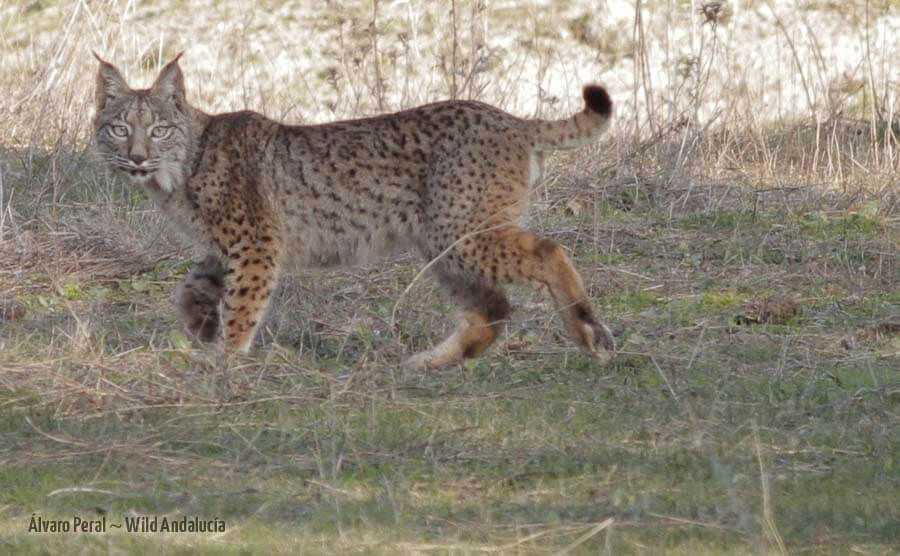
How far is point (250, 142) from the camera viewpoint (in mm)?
6582

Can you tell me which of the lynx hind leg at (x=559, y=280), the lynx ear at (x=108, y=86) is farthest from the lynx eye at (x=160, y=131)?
the lynx hind leg at (x=559, y=280)

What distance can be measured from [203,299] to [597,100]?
183 cm

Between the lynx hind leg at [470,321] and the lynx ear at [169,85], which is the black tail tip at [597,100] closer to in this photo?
the lynx hind leg at [470,321]

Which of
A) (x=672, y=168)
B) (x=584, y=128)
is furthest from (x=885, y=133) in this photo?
(x=584, y=128)

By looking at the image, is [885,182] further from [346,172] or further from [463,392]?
[463,392]

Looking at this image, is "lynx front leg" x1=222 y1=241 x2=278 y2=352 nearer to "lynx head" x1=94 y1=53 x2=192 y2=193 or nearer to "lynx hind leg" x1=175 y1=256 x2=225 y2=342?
"lynx hind leg" x1=175 y1=256 x2=225 y2=342

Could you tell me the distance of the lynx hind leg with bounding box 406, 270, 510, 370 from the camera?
6051 mm

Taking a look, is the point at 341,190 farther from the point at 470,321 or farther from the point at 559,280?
the point at 559,280

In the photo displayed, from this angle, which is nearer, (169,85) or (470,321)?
(470,321)

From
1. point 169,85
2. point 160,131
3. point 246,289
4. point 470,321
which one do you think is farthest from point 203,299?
point 470,321

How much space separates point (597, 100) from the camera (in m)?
6.26

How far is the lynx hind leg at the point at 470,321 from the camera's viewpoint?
19.9ft

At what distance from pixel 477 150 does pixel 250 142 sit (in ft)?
3.44

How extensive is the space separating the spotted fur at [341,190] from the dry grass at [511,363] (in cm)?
26
